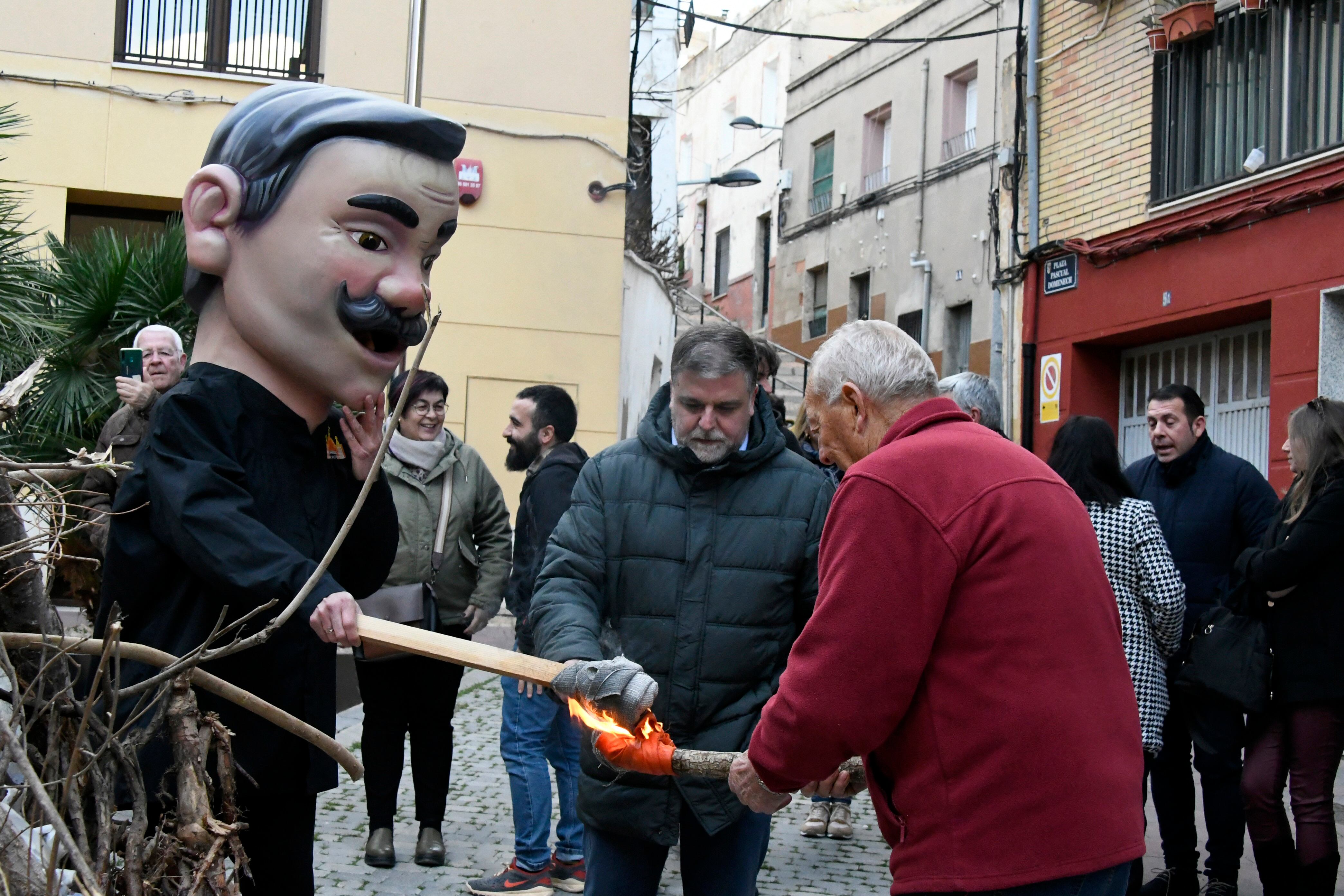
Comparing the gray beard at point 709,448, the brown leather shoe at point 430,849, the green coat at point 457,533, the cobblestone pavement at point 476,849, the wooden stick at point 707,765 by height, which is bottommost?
the cobblestone pavement at point 476,849

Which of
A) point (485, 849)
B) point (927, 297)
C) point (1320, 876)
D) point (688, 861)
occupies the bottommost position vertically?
point (485, 849)

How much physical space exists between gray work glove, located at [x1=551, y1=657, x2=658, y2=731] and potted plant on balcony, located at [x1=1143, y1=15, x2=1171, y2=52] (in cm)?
1031

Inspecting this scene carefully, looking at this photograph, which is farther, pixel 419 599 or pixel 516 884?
pixel 419 599

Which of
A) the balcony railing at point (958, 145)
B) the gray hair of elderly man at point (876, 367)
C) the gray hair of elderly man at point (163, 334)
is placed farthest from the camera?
the balcony railing at point (958, 145)

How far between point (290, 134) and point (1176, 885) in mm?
4202

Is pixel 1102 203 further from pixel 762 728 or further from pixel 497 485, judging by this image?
pixel 762 728

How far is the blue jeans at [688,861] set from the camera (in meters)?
3.48

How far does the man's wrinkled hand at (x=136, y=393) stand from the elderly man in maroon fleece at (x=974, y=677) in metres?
3.89

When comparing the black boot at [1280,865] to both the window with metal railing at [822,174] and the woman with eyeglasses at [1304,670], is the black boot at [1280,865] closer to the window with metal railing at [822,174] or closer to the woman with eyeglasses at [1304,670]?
the woman with eyeglasses at [1304,670]

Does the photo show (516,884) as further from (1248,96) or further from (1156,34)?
(1156,34)

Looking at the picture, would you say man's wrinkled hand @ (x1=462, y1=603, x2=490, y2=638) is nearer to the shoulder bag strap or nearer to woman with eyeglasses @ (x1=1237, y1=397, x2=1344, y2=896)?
the shoulder bag strap

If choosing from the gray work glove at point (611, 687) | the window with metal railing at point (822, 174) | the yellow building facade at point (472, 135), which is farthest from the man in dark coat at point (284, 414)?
the window with metal railing at point (822, 174)

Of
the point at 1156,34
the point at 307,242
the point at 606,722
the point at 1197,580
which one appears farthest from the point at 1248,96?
the point at 606,722

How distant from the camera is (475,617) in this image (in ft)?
19.1
